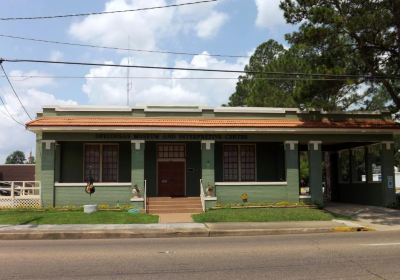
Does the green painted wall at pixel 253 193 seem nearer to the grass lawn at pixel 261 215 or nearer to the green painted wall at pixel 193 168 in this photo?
the grass lawn at pixel 261 215

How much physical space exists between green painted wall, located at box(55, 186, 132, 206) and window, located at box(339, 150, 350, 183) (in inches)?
539

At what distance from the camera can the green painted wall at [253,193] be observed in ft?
81.9

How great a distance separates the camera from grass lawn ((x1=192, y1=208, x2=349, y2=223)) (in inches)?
822

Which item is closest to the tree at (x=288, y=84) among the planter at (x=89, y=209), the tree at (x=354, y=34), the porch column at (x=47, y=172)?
the tree at (x=354, y=34)

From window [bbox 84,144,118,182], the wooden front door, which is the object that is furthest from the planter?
the wooden front door

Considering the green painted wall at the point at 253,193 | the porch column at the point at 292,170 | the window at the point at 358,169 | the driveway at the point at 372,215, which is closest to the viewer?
the driveway at the point at 372,215

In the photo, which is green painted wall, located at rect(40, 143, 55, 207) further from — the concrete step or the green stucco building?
the concrete step

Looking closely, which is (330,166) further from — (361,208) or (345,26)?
(345,26)

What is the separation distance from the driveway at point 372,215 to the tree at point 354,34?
5.49m

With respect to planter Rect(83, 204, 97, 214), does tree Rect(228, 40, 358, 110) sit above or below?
above

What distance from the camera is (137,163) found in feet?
81.5

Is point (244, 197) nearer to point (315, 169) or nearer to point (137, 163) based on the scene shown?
point (315, 169)

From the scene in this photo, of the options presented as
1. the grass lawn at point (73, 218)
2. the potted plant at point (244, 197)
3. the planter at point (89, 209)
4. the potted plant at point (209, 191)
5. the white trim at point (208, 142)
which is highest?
the white trim at point (208, 142)

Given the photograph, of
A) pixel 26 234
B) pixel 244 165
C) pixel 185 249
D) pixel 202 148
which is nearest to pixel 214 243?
pixel 185 249
